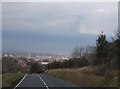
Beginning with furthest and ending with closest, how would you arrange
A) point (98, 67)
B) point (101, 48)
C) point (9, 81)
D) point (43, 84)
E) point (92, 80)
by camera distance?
point (101, 48) → point (98, 67) → point (9, 81) → point (43, 84) → point (92, 80)

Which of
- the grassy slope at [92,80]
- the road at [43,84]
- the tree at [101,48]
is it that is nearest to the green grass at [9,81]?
the road at [43,84]

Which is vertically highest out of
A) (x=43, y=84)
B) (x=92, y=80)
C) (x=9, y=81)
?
(x=92, y=80)

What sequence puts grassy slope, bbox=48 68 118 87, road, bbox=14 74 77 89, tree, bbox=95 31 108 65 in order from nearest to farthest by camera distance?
grassy slope, bbox=48 68 118 87 → road, bbox=14 74 77 89 → tree, bbox=95 31 108 65

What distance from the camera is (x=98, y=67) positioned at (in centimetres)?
5666

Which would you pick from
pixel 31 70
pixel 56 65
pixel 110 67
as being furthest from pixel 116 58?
pixel 31 70

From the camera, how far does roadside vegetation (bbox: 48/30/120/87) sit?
37.2 meters

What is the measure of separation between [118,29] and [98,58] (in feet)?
87.0

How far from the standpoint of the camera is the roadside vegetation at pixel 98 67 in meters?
37.2

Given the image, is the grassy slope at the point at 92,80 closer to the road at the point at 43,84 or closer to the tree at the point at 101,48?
the road at the point at 43,84

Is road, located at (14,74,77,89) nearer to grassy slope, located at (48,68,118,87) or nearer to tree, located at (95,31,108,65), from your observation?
grassy slope, located at (48,68,118,87)

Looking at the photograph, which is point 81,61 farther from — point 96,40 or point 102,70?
point 102,70

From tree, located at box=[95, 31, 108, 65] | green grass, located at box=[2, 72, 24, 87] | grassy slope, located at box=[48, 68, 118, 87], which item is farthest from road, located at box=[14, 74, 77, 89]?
tree, located at box=[95, 31, 108, 65]

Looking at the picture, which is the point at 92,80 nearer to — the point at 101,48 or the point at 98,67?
the point at 98,67

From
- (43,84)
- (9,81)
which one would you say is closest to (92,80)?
(43,84)
